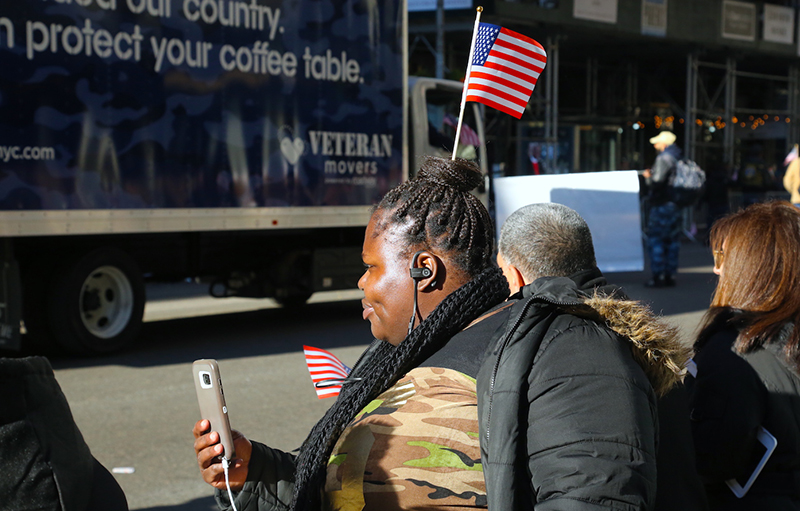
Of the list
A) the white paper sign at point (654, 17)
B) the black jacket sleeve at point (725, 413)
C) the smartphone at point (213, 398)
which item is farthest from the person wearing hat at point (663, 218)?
the smartphone at point (213, 398)

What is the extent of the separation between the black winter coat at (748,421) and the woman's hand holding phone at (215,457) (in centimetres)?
130

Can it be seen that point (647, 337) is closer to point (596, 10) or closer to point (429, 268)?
point (429, 268)

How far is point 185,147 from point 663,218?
7.18m

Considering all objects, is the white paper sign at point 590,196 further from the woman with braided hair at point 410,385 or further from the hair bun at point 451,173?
the woman with braided hair at point 410,385

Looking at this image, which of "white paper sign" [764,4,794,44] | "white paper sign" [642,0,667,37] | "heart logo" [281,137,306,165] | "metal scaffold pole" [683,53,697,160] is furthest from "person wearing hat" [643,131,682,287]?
"white paper sign" [764,4,794,44]

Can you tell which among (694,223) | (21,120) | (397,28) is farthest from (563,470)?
(694,223)

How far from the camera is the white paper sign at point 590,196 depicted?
4727 mm

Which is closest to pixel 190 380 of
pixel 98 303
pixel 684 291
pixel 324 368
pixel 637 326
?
pixel 98 303

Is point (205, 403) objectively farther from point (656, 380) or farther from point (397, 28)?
point (397, 28)

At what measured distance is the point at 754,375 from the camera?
2.41 m

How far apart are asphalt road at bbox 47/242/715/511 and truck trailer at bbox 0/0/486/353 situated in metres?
0.54

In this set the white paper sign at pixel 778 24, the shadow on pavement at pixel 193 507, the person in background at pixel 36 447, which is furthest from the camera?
the white paper sign at pixel 778 24

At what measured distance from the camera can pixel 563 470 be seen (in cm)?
136

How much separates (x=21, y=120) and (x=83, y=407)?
2.36 metres
